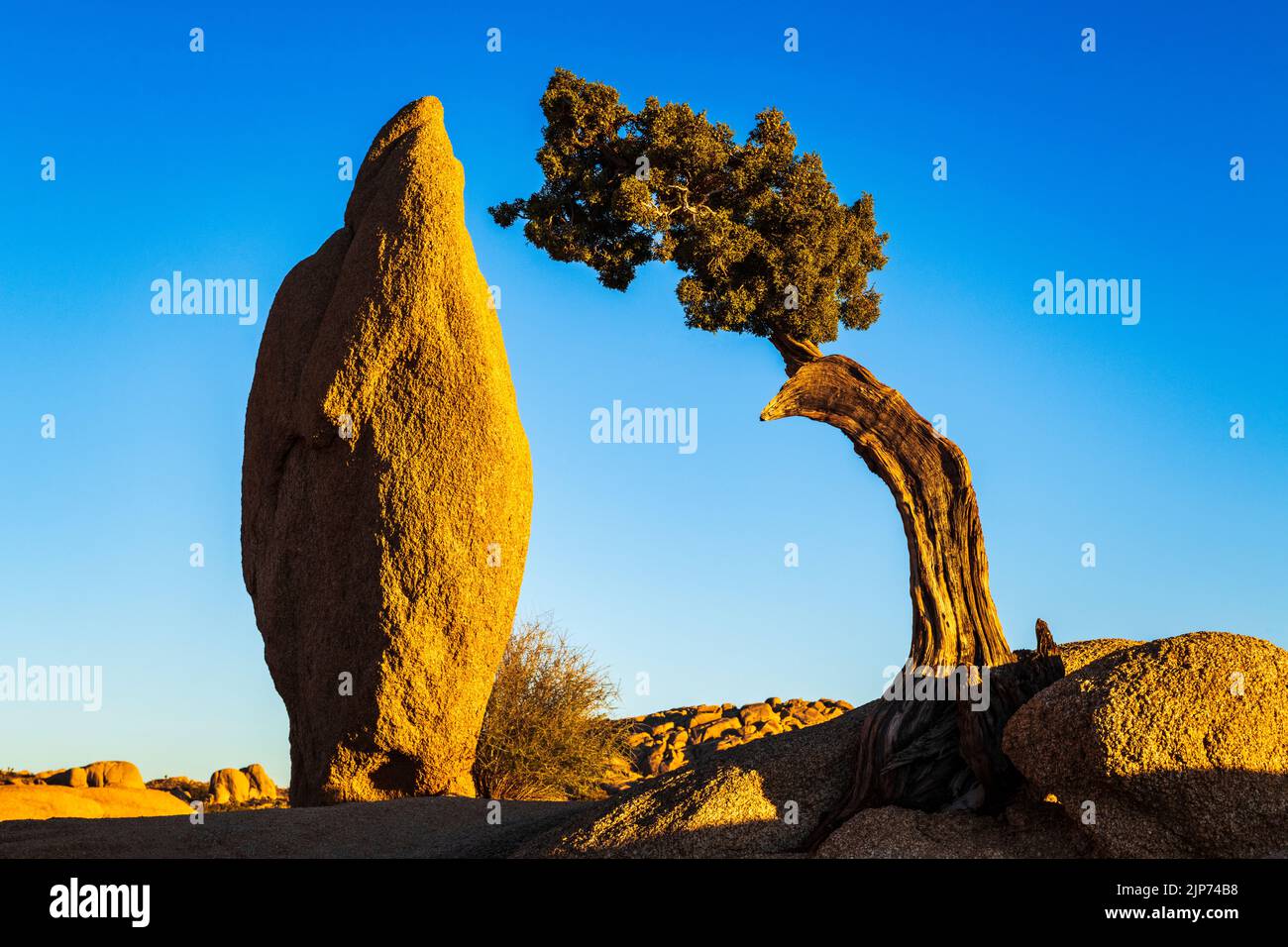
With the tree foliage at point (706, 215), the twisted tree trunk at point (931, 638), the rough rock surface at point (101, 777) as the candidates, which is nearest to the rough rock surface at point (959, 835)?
the twisted tree trunk at point (931, 638)

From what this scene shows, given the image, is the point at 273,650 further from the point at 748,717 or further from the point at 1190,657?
the point at 748,717

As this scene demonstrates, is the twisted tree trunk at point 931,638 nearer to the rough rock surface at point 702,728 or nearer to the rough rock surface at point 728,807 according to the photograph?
the rough rock surface at point 728,807

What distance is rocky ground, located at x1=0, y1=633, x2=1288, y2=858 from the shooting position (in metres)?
7.54

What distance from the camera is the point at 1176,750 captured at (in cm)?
755

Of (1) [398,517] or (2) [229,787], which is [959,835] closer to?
(1) [398,517]

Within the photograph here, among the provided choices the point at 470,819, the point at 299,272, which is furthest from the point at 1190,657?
the point at 299,272

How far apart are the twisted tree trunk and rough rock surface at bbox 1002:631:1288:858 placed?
4.03ft

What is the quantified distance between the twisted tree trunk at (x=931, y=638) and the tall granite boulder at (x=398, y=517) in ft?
12.7

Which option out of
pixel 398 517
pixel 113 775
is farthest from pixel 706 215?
pixel 113 775

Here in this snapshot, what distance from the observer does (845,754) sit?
992 centimetres

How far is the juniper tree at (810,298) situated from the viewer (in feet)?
30.9

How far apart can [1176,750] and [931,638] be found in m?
2.71
